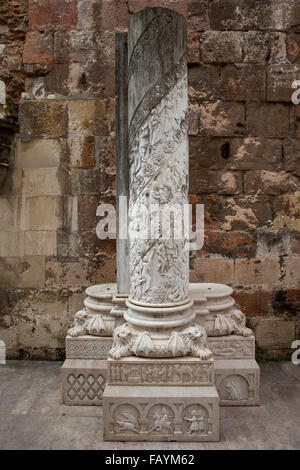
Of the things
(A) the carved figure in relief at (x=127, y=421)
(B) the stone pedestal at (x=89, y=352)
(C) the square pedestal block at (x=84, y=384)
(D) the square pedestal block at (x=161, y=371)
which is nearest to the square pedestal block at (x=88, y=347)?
(B) the stone pedestal at (x=89, y=352)

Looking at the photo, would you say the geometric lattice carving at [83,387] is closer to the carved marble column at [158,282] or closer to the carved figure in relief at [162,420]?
the carved marble column at [158,282]

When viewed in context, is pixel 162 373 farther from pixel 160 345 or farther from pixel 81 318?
pixel 81 318

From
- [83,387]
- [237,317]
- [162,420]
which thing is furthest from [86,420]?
[237,317]

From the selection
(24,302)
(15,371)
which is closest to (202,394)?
(15,371)

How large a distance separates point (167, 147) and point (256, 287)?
243cm

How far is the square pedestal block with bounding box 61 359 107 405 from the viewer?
3.02 meters

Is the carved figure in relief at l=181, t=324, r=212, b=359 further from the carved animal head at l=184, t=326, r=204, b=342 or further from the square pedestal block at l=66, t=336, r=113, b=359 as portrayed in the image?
the square pedestal block at l=66, t=336, r=113, b=359

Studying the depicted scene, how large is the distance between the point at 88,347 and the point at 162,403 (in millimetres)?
982

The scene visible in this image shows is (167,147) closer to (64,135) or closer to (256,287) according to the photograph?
(64,135)

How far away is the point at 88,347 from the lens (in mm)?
3102

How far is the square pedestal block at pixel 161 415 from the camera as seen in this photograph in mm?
2414

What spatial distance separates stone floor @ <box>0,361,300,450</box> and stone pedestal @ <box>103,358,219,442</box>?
79 millimetres

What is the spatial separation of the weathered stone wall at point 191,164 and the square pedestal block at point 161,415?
6.05ft

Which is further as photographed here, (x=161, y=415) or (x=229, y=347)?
(x=229, y=347)
